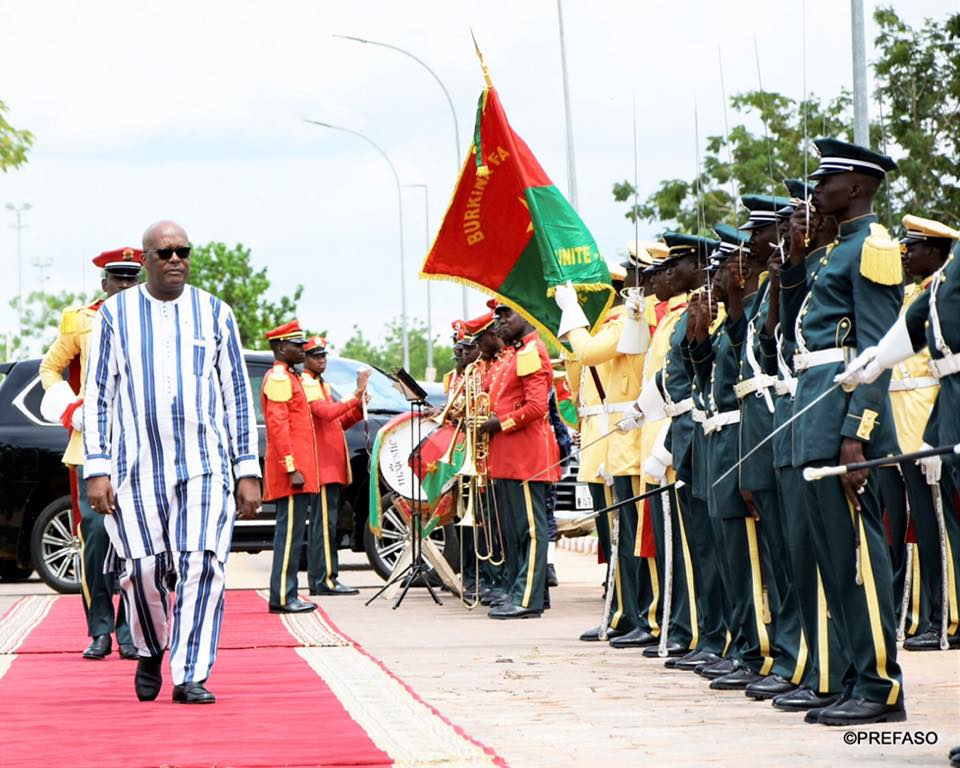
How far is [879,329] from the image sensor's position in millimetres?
7309

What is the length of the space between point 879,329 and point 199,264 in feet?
182

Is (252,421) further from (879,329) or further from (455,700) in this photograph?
(879,329)

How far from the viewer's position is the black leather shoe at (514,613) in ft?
43.7

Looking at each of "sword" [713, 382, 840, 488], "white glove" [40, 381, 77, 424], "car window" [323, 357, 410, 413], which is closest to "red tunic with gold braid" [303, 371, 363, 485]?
"car window" [323, 357, 410, 413]

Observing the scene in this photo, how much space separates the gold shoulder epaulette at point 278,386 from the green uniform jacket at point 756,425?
682 cm

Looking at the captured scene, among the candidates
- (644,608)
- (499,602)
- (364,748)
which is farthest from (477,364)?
(364,748)

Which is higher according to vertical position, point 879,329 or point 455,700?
point 879,329

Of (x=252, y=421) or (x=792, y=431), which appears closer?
(x=792, y=431)

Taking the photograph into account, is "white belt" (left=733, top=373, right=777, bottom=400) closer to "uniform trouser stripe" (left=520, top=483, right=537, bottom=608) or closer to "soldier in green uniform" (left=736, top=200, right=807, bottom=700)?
"soldier in green uniform" (left=736, top=200, right=807, bottom=700)

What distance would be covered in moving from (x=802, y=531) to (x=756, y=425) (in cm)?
86

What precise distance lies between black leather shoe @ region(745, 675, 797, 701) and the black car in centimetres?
841

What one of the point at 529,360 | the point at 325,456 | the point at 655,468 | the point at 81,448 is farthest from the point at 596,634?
the point at 325,456

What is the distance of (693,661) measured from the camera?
9695 mm

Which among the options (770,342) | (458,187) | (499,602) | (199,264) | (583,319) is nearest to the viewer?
(770,342)
